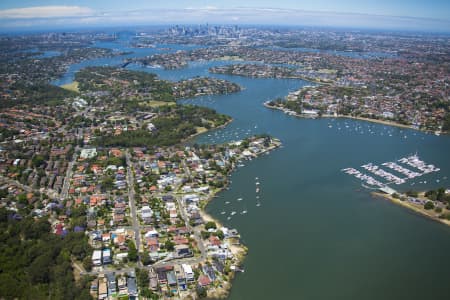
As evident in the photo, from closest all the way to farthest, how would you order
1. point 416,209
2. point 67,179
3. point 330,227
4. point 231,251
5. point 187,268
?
point 187,268 < point 231,251 < point 330,227 < point 416,209 < point 67,179

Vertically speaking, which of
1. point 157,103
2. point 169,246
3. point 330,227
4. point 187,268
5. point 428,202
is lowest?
point 330,227

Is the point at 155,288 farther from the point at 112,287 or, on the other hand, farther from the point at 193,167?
the point at 193,167

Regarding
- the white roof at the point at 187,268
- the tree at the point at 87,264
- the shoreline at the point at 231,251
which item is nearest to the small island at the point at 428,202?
the shoreline at the point at 231,251

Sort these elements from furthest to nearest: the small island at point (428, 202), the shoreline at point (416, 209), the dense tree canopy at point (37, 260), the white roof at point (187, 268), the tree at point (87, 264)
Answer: the small island at point (428, 202) → the shoreline at point (416, 209) → the tree at point (87, 264) → the white roof at point (187, 268) → the dense tree canopy at point (37, 260)

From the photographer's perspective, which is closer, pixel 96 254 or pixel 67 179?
pixel 96 254

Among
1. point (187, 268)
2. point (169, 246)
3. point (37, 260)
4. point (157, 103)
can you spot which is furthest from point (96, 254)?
point (157, 103)

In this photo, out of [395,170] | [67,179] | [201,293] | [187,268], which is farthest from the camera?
[395,170]

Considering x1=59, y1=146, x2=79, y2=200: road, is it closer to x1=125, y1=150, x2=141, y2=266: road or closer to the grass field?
x1=125, y1=150, x2=141, y2=266: road

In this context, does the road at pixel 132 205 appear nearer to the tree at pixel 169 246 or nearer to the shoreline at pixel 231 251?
the tree at pixel 169 246

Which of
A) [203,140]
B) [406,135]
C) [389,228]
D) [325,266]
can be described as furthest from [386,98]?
[325,266]

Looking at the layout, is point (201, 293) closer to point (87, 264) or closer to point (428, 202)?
point (87, 264)
